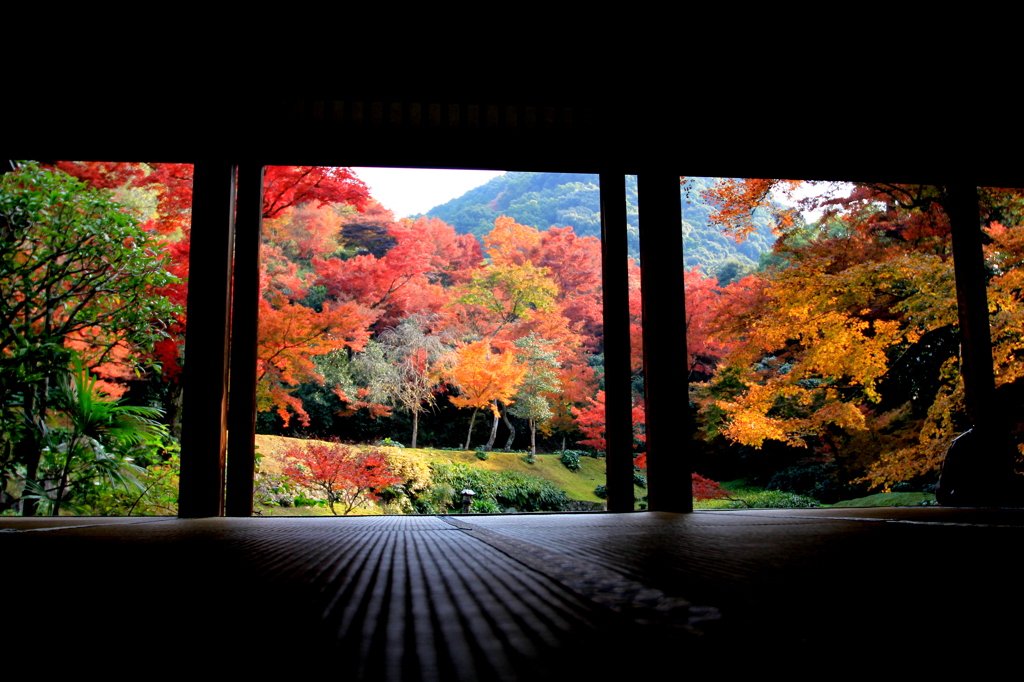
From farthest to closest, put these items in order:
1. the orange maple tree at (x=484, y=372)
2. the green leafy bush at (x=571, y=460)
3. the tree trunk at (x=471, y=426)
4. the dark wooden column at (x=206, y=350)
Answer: the green leafy bush at (x=571, y=460) → the tree trunk at (x=471, y=426) → the orange maple tree at (x=484, y=372) → the dark wooden column at (x=206, y=350)

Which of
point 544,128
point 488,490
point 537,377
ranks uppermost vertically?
point 544,128

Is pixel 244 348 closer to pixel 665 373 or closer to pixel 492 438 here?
pixel 665 373

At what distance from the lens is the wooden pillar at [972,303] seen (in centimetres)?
336

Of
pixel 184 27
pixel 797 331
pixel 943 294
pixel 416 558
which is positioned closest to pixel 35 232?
pixel 184 27

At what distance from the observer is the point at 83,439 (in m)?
3.97

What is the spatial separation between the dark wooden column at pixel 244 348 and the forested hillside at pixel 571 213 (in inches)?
448

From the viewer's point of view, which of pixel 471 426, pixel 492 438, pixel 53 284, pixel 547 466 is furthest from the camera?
pixel 492 438

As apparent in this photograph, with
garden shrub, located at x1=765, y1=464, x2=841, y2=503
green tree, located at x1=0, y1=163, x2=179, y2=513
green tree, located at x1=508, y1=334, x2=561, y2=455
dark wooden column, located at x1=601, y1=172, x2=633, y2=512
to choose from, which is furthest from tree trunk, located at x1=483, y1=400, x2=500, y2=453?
dark wooden column, located at x1=601, y1=172, x2=633, y2=512

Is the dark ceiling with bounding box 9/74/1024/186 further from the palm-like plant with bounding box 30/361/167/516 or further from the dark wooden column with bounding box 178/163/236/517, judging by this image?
the palm-like plant with bounding box 30/361/167/516

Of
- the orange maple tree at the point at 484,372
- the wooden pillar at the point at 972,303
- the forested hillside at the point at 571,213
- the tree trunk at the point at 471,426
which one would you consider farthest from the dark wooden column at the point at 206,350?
the forested hillside at the point at 571,213

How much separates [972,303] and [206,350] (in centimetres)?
426

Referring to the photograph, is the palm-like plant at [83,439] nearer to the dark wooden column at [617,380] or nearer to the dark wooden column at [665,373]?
the dark wooden column at [617,380]


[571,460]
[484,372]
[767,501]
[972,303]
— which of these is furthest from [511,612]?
[571,460]

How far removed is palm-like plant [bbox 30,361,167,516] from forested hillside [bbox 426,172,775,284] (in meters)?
10.6
